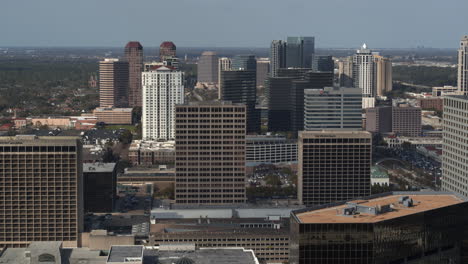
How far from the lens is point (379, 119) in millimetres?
113250

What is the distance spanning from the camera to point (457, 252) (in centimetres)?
3156

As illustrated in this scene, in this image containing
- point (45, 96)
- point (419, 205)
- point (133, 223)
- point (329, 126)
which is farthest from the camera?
point (45, 96)

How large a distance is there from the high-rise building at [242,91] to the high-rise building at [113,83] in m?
35.8

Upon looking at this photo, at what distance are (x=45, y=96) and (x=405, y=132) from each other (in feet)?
214

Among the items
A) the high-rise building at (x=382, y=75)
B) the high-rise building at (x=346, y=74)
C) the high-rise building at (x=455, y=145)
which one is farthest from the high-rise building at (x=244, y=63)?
the high-rise building at (x=455, y=145)

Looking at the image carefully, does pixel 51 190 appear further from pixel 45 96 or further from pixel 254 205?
pixel 45 96

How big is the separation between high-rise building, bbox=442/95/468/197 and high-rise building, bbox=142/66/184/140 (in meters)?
51.4

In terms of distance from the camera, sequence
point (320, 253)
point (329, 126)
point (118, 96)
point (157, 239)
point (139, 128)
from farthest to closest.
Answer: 1. point (118, 96)
2. point (139, 128)
3. point (329, 126)
4. point (157, 239)
5. point (320, 253)

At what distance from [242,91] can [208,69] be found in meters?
88.5

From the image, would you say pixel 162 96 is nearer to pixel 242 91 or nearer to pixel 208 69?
pixel 242 91

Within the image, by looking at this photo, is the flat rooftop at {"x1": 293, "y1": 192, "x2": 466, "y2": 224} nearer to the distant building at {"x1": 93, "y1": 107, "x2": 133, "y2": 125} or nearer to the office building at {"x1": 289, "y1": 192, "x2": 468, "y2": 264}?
the office building at {"x1": 289, "y1": 192, "x2": 468, "y2": 264}

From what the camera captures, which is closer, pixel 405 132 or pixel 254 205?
pixel 254 205

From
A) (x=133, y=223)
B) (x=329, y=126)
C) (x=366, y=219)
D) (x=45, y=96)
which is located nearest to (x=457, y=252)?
(x=366, y=219)

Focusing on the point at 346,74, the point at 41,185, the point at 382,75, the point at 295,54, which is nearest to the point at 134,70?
the point at 295,54
